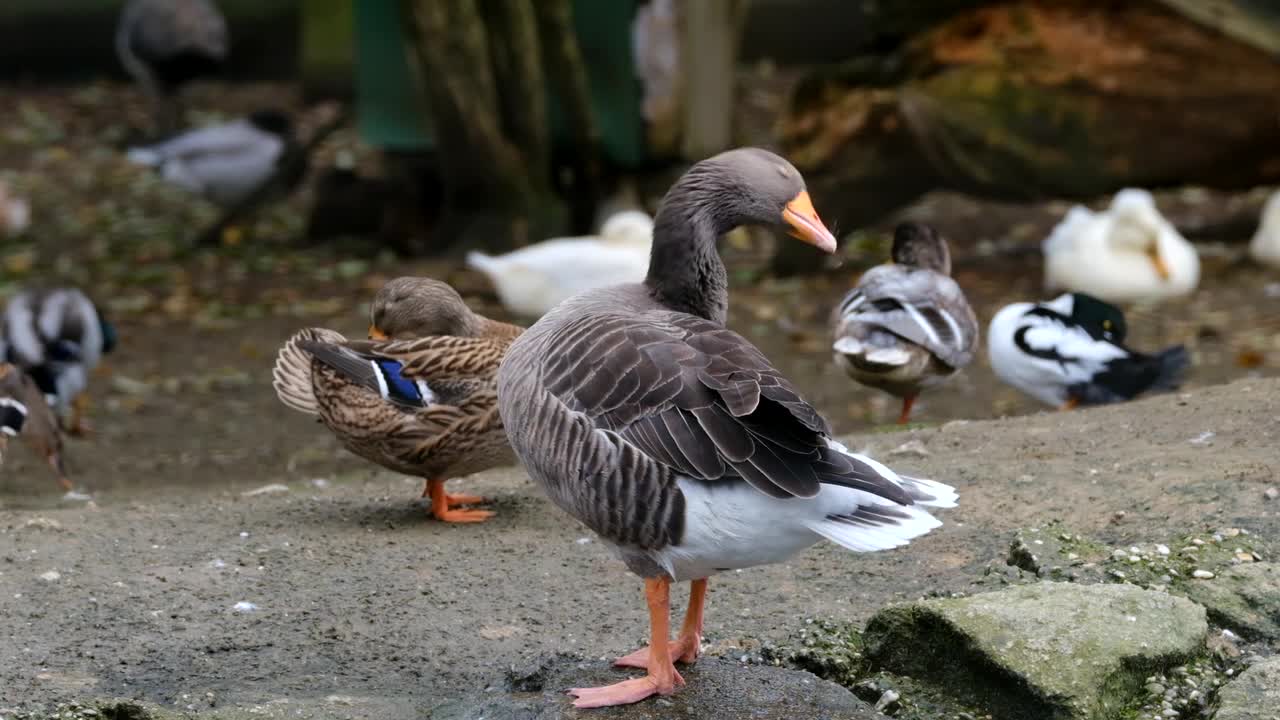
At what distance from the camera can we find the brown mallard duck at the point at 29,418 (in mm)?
6508

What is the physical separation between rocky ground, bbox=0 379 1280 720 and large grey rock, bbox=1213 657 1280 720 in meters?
0.02

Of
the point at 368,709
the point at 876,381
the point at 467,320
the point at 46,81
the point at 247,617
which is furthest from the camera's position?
the point at 46,81

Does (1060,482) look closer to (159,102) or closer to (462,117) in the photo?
(462,117)

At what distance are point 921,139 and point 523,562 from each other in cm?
588

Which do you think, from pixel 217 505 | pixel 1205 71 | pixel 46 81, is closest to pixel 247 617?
pixel 217 505

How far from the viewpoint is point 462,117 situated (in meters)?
10.3

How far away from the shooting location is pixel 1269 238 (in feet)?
33.4

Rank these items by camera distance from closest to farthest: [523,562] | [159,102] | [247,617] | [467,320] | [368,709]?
1. [368,709]
2. [247,617]
3. [523,562]
4. [467,320]
5. [159,102]

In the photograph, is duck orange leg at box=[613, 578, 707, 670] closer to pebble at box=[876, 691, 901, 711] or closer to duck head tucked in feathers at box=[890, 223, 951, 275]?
pebble at box=[876, 691, 901, 711]

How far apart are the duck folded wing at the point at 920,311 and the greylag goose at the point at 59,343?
12.6ft

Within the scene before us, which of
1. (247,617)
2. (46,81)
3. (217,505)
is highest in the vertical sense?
(247,617)

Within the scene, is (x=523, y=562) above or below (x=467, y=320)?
below

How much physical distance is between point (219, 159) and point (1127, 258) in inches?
261

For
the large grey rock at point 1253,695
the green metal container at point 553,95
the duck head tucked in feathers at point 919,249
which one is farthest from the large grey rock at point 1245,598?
the green metal container at point 553,95
